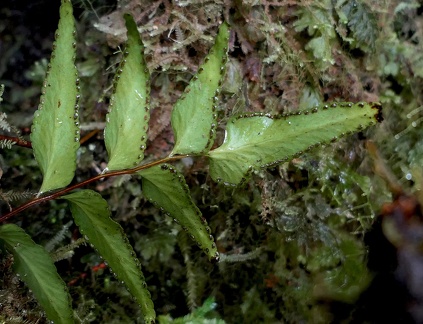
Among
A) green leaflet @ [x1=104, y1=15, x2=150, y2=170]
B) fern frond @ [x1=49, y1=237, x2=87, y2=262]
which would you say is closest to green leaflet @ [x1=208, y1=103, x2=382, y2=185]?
green leaflet @ [x1=104, y1=15, x2=150, y2=170]

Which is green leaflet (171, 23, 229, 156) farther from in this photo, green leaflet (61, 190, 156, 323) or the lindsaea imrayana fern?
green leaflet (61, 190, 156, 323)

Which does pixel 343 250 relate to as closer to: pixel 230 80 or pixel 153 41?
pixel 230 80

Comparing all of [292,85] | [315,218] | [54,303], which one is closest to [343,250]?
[315,218]

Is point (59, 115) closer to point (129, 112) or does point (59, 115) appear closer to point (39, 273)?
point (129, 112)

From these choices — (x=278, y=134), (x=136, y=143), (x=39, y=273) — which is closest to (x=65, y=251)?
(x=39, y=273)

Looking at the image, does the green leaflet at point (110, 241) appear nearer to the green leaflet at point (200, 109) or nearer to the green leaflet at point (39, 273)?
the green leaflet at point (39, 273)
